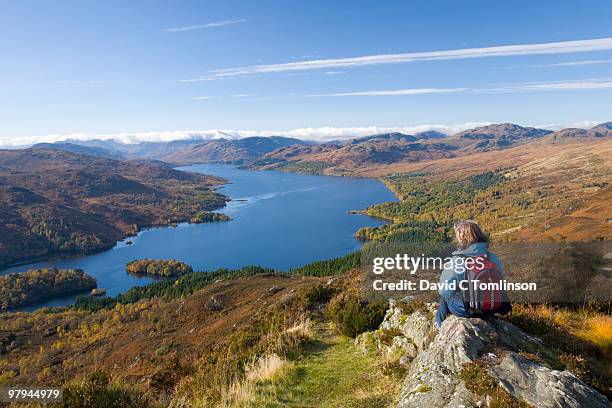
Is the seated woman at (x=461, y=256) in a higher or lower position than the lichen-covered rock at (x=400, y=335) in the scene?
higher

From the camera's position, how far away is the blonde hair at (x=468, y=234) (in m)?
8.47

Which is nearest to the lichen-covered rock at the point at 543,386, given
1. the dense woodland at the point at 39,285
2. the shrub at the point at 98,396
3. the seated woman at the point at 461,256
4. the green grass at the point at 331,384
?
the seated woman at the point at 461,256

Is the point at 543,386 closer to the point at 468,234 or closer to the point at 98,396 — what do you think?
the point at 468,234

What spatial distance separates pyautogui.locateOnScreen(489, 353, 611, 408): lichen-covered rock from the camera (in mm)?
6430

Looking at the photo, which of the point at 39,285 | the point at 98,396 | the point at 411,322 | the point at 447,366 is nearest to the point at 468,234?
the point at 447,366

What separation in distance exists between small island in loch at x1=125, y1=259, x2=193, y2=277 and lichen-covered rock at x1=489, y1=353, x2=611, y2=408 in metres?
135

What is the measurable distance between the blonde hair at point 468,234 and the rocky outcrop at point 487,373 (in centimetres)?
169

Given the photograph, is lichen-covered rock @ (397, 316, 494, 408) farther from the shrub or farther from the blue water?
the blue water

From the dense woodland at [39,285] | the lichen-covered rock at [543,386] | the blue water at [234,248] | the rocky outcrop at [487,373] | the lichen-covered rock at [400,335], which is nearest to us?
the lichen-covered rock at [543,386]

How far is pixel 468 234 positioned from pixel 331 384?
5.26m

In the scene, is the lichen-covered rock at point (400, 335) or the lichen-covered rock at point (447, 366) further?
the lichen-covered rock at point (400, 335)

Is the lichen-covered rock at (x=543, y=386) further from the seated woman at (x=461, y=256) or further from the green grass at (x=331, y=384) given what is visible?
the green grass at (x=331, y=384)

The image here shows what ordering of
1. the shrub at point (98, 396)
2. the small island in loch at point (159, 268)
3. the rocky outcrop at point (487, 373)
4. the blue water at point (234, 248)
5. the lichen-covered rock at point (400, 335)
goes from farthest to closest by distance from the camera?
the blue water at point (234, 248) → the small island in loch at point (159, 268) → the lichen-covered rock at point (400, 335) → the shrub at point (98, 396) → the rocky outcrop at point (487, 373)

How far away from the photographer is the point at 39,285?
131m
